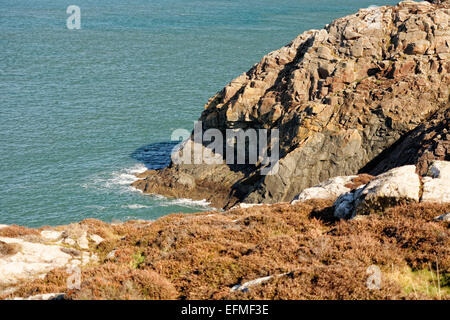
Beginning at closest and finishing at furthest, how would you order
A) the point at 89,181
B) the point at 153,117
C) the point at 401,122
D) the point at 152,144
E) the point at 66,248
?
1. the point at 66,248
2. the point at 401,122
3. the point at 89,181
4. the point at 152,144
5. the point at 153,117

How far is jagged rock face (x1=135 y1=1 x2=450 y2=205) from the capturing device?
54.9m

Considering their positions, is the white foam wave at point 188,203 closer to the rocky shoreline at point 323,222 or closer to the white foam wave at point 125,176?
the rocky shoreline at point 323,222

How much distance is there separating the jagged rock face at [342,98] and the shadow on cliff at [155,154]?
7.32m

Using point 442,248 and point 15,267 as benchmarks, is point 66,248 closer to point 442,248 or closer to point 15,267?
point 15,267

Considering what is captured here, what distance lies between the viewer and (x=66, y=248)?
22.2m

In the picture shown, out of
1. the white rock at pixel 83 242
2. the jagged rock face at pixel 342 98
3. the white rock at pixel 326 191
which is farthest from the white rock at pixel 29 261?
the jagged rock face at pixel 342 98

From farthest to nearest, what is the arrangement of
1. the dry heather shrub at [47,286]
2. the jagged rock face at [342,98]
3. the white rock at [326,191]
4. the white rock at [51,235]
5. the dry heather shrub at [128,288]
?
the jagged rock face at [342,98]
the white rock at [326,191]
the white rock at [51,235]
the dry heather shrub at [47,286]
the dry heather shrub at [128,288]

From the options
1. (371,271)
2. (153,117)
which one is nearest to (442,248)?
(371,271)

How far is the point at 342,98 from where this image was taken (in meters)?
56.8

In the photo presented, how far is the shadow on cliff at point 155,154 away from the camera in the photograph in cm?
7312

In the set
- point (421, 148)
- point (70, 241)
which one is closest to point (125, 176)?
point (421, 148)

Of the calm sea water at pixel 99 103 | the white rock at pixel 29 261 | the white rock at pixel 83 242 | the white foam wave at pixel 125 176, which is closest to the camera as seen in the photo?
the white rock at pixel 29 261

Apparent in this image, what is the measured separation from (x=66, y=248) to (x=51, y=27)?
581 ft
